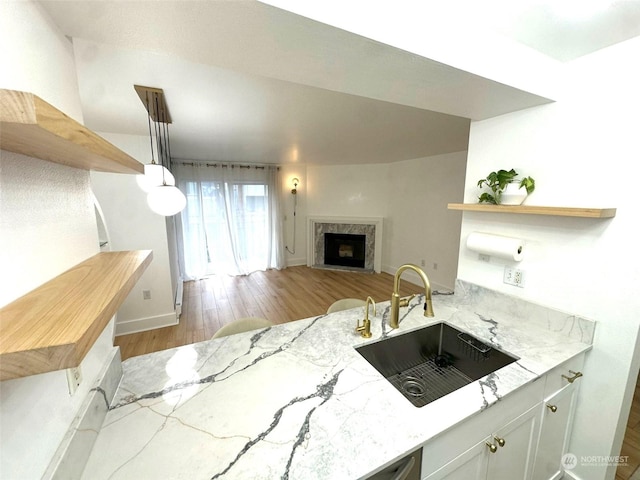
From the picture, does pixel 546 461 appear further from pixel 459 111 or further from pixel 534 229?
pixel 459 111

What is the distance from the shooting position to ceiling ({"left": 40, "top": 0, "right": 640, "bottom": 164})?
2.39 feet

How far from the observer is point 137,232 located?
2.87m

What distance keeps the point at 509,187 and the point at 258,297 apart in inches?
141

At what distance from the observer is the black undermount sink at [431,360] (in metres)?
1.26

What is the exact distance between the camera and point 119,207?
9.14 feet

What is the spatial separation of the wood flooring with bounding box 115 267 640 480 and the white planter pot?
1.90m

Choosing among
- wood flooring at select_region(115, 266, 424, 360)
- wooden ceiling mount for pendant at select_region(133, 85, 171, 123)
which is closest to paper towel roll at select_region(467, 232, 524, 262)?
wooden ceiling mount for pendant at select_region(133, 85, 171, 123)

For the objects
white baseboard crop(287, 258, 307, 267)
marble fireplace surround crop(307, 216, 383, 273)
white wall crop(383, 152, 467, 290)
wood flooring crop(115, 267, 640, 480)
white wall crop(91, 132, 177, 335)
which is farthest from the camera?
white baseboard crop(287, 258, 307, 267)

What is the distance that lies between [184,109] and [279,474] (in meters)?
2.41

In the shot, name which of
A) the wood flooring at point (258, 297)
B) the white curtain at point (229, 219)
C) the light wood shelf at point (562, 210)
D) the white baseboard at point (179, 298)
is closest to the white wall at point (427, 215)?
the wood flooring at point (258, 297)

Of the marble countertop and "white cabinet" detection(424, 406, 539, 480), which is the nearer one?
the marble countertop

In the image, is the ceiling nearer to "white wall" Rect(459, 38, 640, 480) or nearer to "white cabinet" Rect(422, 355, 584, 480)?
"white wall" Rect(459, 38, 640, 480)

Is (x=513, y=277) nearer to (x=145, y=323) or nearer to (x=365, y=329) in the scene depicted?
(x=365, y=329)

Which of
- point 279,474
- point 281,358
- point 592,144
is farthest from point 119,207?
point 592,144
